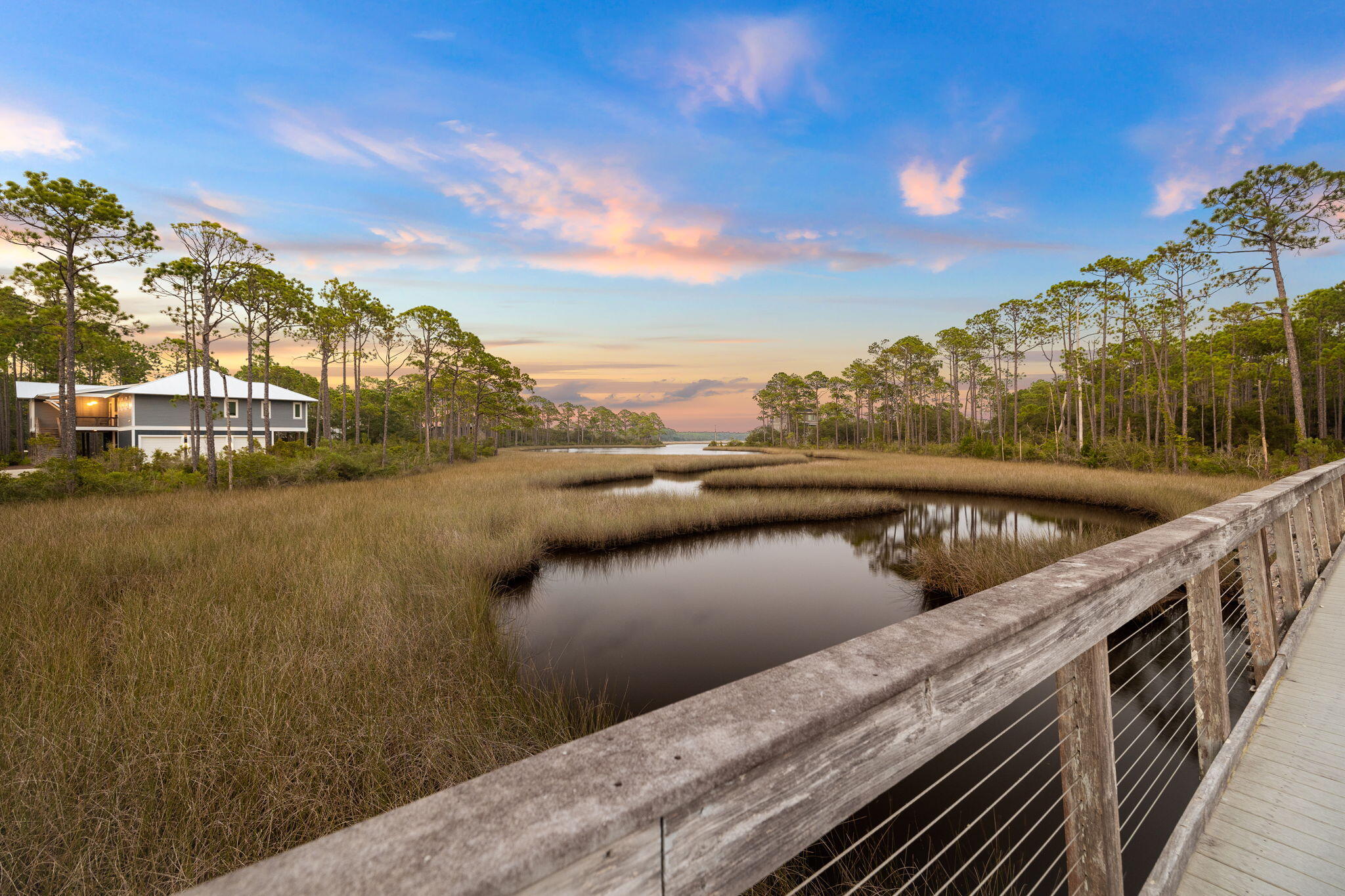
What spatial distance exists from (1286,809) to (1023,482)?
1944cm

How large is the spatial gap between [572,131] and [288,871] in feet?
58.7

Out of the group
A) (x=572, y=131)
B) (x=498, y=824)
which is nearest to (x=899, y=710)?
(x=498, y=824)

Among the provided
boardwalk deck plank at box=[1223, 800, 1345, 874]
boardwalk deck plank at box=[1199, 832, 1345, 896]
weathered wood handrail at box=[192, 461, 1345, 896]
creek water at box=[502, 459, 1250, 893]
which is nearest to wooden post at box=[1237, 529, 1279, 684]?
creek water at box=[502, 459, 1250, 893]

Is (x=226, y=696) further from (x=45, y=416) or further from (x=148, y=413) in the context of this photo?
(x=45, y=416)

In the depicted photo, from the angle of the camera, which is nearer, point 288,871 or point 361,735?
point 288,871

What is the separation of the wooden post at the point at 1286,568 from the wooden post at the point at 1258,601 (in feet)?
3.08

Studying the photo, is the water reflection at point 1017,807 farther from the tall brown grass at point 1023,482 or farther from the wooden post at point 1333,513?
the tall brown grass at point 1023,482

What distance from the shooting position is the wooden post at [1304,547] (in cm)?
430

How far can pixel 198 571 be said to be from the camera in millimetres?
5883

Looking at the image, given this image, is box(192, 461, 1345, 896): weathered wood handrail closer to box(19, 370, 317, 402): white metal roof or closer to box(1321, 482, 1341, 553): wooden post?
box(1321, 482, 1341, 553): wooden post

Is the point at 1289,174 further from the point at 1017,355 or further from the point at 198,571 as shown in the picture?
the point at 198,571

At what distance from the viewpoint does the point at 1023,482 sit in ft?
60.7

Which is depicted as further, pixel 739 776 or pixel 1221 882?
pixel 1221 882

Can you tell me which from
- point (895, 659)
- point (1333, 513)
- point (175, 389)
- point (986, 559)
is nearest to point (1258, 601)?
point (895, 659)
